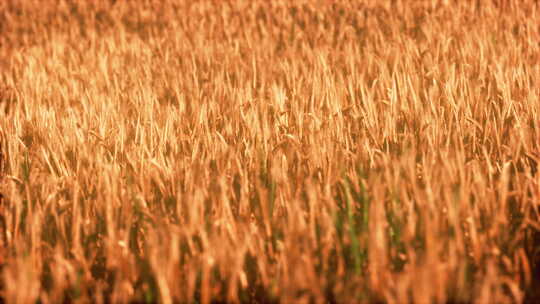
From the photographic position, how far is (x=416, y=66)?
2646 mm

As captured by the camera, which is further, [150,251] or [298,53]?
[298,53]

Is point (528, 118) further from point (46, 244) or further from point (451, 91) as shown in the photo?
point (46, 244)

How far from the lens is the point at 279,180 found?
54.5 inches

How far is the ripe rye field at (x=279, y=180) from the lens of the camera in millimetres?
1080

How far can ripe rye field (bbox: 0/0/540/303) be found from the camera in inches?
42.5

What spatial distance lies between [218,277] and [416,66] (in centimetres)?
180

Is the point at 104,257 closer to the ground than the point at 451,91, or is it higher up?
closer to the ground

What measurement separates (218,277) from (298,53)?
2044 mm

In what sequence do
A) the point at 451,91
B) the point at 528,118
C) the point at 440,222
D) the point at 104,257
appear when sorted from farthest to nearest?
the point at 451,91
the point at 528,118
the point at 104,257
the point at 440,222

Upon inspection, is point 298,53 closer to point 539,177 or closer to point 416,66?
point 416,66

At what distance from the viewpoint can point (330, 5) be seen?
4.29 meters

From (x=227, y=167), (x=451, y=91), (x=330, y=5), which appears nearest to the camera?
(x=227, y=167)

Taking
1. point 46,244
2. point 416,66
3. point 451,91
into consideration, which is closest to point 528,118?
point 451,91

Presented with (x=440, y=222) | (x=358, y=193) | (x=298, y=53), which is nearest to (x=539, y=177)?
(x=440, y=222)
